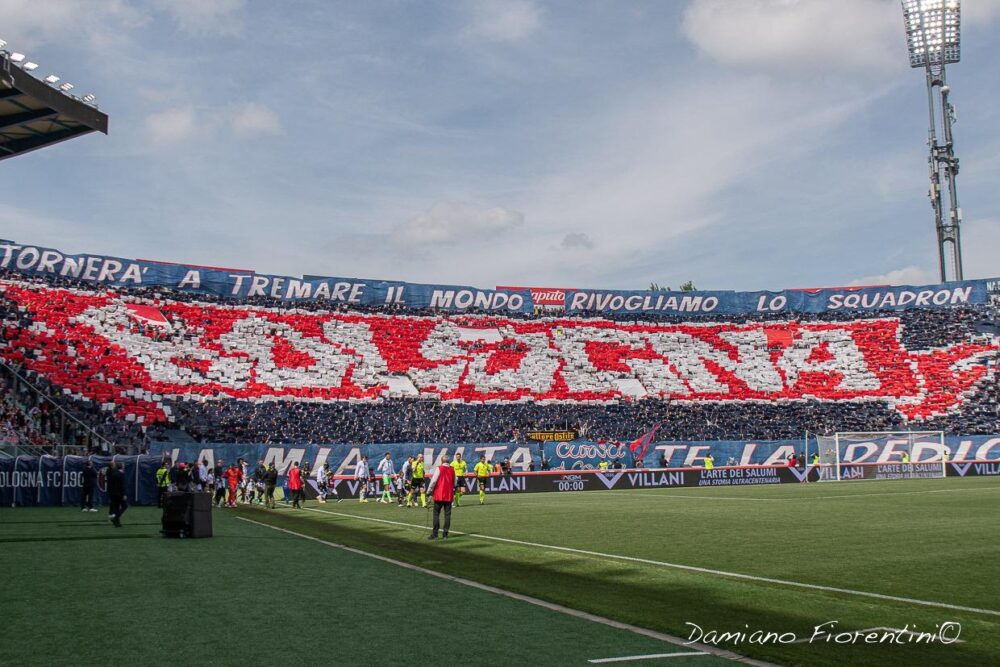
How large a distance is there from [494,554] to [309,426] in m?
37.3

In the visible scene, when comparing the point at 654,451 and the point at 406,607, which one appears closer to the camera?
the point at 406,607

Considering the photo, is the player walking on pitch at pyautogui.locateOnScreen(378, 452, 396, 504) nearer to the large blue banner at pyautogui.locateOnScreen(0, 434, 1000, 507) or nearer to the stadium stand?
the large blue banner at pyautogui.locateOnScreen(0, 434, 1000, 507)

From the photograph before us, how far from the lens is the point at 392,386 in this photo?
5972 centimetres

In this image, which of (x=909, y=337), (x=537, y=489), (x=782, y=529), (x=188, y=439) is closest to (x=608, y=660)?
(x=782, y=529)

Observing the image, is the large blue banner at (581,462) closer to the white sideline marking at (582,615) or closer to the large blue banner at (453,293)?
the large blue banner at (453,293)

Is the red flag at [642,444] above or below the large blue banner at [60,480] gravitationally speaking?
above

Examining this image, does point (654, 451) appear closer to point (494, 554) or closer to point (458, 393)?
point (458, 393)

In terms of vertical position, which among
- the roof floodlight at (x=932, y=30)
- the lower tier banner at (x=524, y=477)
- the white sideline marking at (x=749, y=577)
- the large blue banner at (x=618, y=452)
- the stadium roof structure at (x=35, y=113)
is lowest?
the white sideline marking at (x=749, y=577)

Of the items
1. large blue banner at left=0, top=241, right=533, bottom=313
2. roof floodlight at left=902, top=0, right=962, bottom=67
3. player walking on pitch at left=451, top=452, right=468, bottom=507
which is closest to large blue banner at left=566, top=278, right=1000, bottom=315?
large blue banner at left=0, top=241, right=533, bottom=313

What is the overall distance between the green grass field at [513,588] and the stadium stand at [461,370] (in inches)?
1109

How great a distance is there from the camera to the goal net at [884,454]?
160 ft

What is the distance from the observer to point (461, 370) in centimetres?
6312

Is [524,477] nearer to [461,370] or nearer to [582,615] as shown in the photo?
[461,370]

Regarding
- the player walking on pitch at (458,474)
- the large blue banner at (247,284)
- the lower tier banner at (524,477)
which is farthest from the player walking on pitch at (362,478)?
the large blue banner at (247,284)
